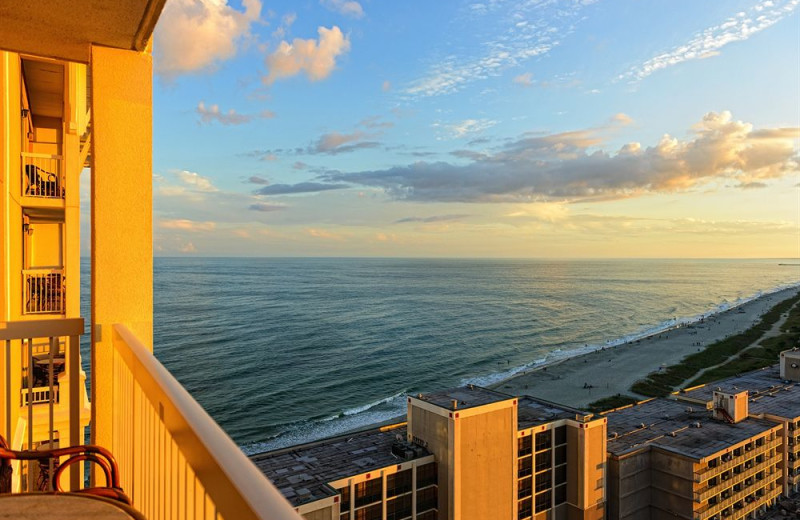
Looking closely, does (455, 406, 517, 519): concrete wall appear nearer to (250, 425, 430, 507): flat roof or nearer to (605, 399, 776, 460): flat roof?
(250, 425, 430, 507): flat roof

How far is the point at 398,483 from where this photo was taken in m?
14.4

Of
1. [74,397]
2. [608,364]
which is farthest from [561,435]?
[608,364]

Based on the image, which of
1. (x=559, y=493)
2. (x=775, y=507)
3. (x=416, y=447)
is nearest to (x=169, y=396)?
(x=416, y=447)

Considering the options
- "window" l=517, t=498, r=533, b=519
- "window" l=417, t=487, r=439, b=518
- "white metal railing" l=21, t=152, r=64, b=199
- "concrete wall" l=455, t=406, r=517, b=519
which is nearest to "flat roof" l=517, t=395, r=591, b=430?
"concrete wall" l=455, t=406, r=517, b=519

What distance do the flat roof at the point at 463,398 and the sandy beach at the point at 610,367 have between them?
58.0ft

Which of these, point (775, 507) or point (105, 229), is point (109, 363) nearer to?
point (105, 229)

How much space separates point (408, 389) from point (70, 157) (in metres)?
29.1

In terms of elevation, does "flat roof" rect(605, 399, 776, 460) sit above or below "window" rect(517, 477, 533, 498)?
above

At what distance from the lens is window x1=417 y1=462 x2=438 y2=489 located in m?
14.9

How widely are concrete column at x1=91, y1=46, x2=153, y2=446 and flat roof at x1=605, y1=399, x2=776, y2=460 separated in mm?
18609

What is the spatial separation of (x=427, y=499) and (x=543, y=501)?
5.04 meters

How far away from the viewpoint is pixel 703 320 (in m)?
65.2

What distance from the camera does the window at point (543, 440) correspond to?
17188mm

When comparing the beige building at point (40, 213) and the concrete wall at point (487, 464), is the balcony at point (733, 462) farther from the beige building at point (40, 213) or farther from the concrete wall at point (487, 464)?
the beige building at point (40, 213)
